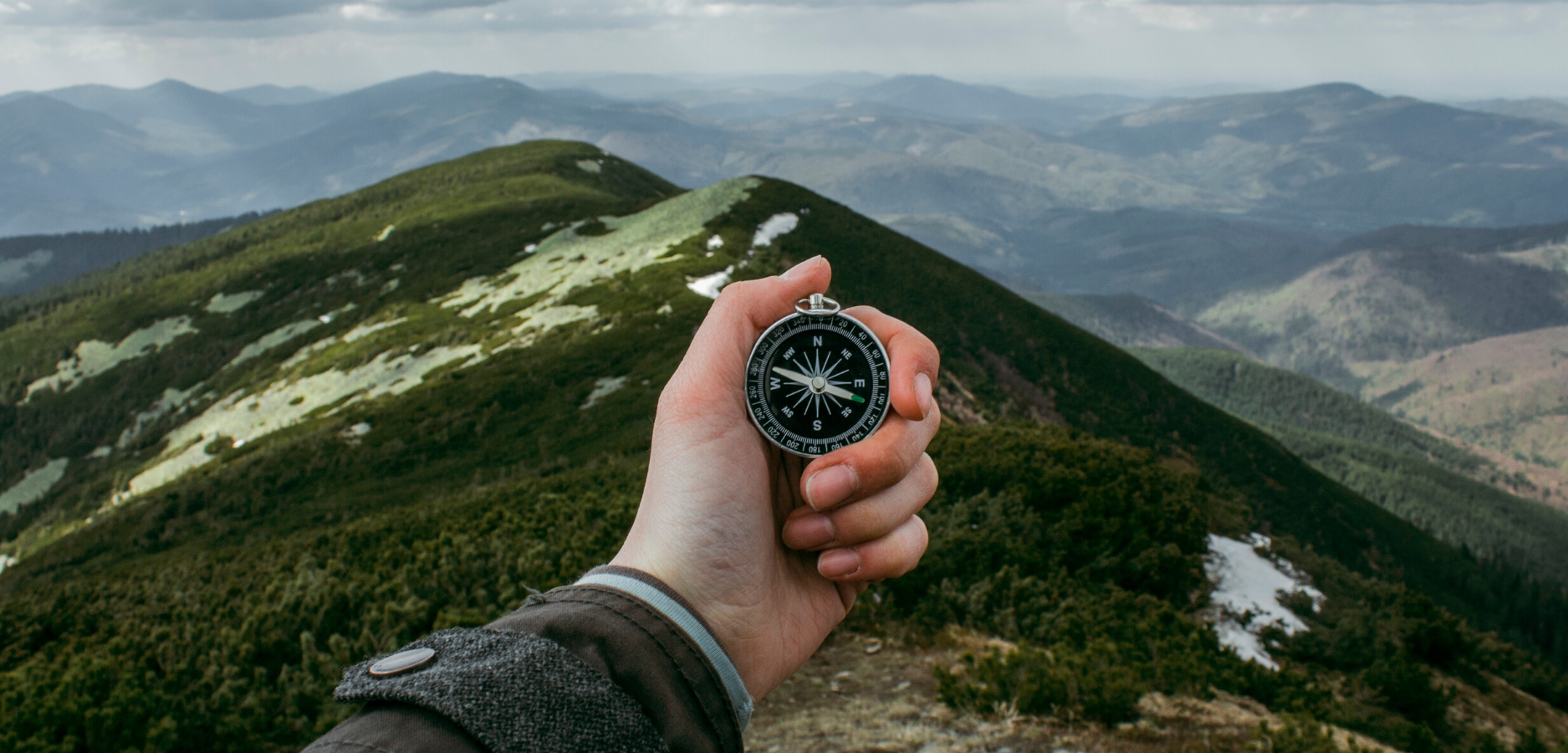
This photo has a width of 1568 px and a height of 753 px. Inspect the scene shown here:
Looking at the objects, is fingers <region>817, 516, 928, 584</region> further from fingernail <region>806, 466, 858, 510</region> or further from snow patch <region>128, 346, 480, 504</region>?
snow patch <region>128, 346, 480, 504</region>

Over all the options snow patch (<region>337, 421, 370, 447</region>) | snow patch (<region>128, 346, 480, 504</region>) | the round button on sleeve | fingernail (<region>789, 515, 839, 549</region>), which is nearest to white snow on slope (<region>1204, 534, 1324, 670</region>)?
fingernail (<region>789, 515, 839, 549</region>)

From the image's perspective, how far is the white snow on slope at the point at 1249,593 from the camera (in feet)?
43.1

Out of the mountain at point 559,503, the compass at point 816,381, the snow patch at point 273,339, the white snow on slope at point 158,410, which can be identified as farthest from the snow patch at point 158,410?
the compass at point 816,381

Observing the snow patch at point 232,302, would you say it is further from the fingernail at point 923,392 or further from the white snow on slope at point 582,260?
the fingernail at point 923,392

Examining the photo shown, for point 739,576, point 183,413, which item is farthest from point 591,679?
point 183,413

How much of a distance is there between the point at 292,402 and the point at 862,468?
4935cm

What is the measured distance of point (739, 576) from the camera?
4.17 meters

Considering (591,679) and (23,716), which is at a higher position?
(591,679)

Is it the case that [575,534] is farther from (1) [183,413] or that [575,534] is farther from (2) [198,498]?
(1) [183,413]

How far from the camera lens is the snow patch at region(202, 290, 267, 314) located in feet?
244

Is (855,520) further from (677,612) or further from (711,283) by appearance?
(711,283)

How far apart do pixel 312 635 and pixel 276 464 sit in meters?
24.8

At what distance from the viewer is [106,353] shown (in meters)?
74.4

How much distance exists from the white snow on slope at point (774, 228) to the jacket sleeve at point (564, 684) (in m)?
48.2
